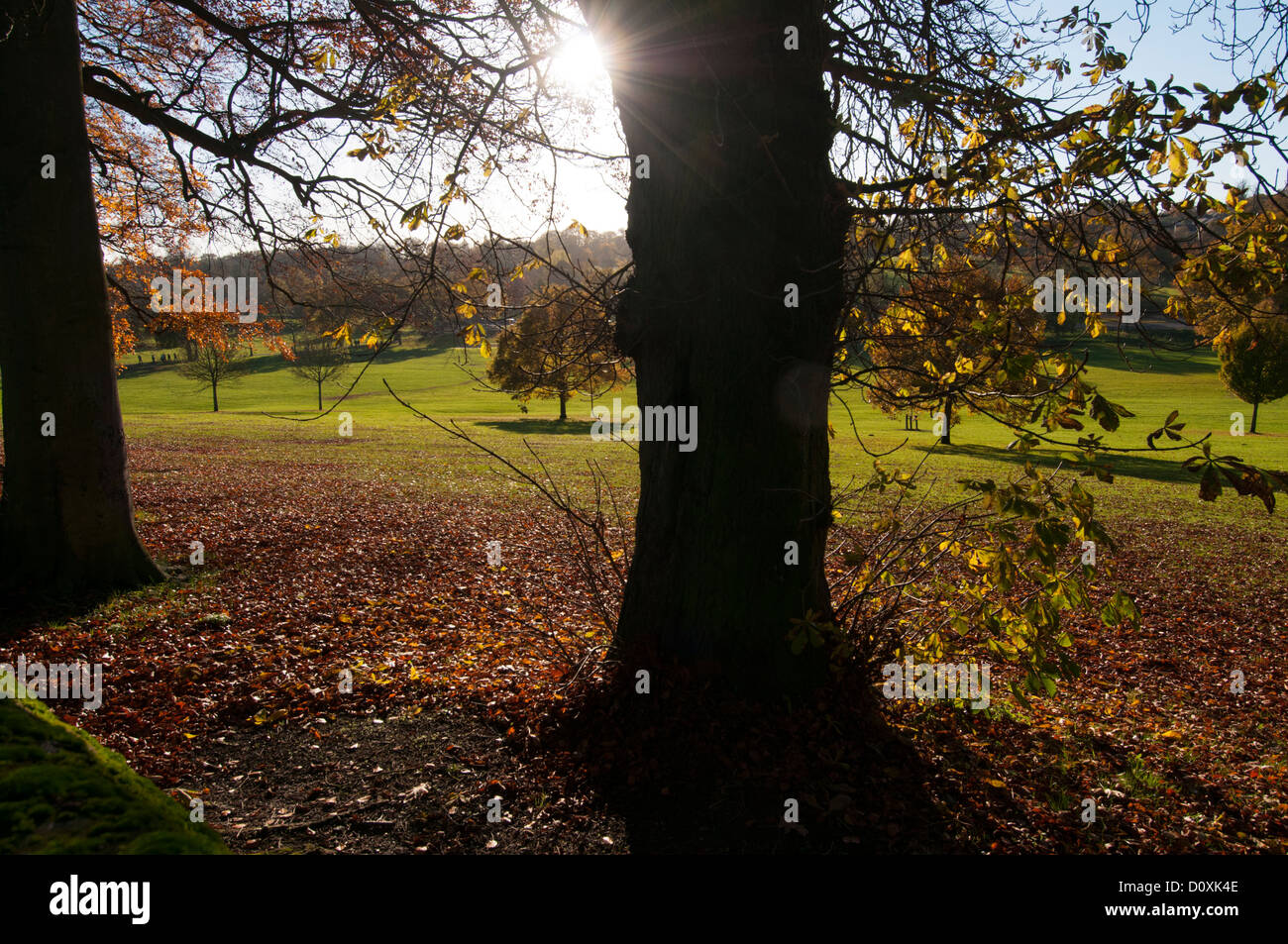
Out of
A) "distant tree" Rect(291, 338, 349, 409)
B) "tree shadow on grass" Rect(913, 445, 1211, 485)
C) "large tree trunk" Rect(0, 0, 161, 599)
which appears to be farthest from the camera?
"distant tree" Rect(291, 338, 349, 409)

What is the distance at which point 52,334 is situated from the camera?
6867mm

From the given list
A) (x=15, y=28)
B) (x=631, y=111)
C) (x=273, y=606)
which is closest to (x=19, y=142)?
(x=15, y=28)
